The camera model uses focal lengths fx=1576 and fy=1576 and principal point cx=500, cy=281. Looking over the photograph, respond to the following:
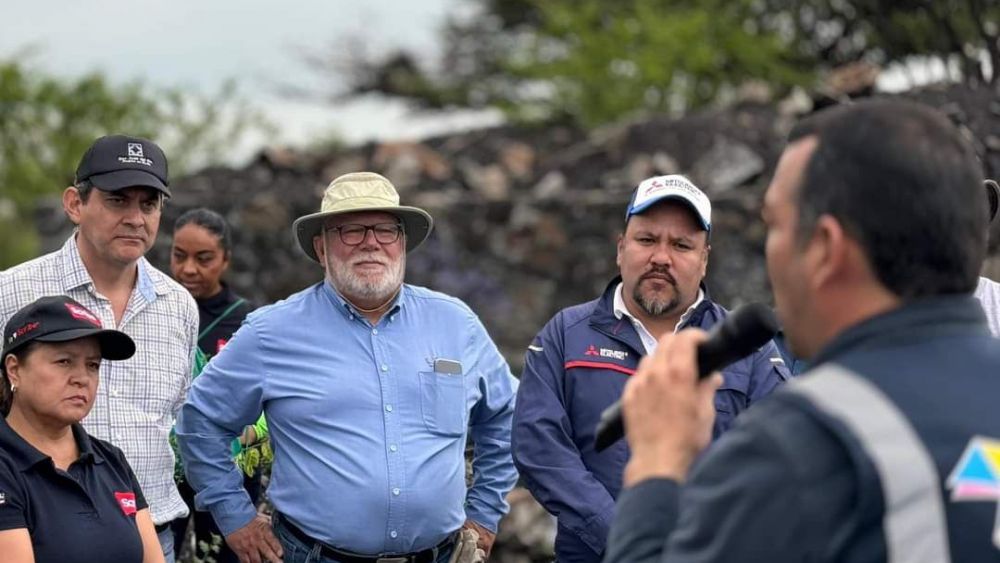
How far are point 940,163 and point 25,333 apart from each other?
133 inches

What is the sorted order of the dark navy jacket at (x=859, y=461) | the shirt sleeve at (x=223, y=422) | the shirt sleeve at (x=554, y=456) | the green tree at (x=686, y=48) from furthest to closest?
1. the green tree at (x=686, y=48)
2. the shirt sleeve at (x=223, y=422)
3. the shirt sleeve at (x=554, y=456)
4. the dark navy jacket at (x=859, y=461)

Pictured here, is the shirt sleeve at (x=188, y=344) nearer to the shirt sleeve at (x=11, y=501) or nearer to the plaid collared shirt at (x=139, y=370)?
the plaid collared shirt at (x=139, y=370)

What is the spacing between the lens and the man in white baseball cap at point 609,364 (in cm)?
493

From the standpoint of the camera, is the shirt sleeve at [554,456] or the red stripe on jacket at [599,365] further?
the red stripe on jacket at [599,365]

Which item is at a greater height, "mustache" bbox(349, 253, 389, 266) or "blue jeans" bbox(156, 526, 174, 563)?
"mustache" bbox(349, 253, 389, 266)

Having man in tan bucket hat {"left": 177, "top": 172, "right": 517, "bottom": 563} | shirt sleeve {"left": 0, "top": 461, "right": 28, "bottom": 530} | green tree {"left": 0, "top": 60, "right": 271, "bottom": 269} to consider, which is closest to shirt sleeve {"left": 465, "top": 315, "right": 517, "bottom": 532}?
man in tan bucket hat {"left": 177, "top": 172, "right": 517, "bottom": 563}

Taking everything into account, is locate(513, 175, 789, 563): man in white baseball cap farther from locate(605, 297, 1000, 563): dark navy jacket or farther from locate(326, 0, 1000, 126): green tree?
locate(326, 0, 1000, 126): green tree

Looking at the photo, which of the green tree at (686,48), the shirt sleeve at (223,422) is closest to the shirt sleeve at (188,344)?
the shirt sleeve at (223,422)

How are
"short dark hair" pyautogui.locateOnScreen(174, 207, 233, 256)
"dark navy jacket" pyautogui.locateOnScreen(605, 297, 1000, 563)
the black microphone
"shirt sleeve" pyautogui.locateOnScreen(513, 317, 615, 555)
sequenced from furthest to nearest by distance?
"short dark hair" pyautogui.locateOnScreen(174, 207, 233, 256), "shirt sleeve" pyautogui.locateOnScreen(513, 317, 615, 555), the black microphone, "dark navy jacket" pyautogui.locateOnScreen(605, 297, 1000, 563)

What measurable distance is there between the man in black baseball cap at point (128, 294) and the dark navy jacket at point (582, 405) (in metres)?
1.41

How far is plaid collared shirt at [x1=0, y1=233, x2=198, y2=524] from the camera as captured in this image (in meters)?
5.58

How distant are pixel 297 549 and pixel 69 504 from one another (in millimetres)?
898

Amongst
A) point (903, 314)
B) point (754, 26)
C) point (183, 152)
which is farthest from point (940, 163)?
point (183, 152)

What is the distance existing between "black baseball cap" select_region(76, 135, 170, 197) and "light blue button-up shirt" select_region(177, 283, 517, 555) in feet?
2.34
